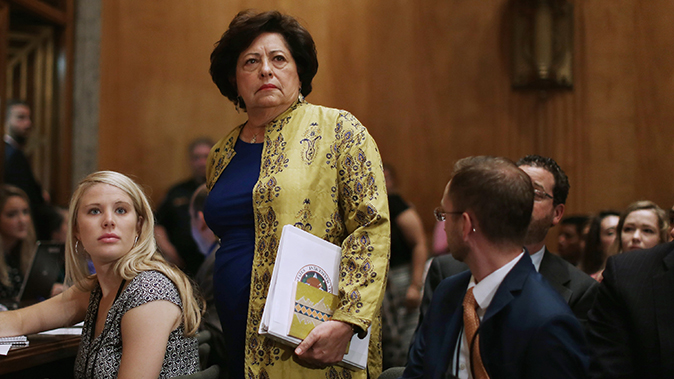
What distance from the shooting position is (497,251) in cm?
153

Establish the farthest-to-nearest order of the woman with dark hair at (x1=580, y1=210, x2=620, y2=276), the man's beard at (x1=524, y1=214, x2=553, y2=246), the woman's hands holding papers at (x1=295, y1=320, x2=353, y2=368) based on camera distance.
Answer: the woman with dark hair at (x1=580, y1=210, x2=620, y2=276) → the man's beard at (x1=524, y1=214, x2=553, y2=246) → the woman's hands holding papers at (x1=295, y1=320, x2=353, y2=368)

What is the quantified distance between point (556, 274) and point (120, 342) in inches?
57.3

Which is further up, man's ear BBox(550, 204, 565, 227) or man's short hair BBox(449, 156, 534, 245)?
man's short hair BBox(449, 156, 534, 245)

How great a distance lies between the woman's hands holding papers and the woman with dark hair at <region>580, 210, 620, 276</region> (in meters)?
2.34

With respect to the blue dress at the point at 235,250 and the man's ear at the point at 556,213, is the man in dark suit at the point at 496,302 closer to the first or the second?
the blue dress at the point at 235,250

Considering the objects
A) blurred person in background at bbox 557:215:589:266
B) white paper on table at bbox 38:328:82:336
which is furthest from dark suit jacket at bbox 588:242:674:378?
blurred person in background at bbox 557:215:589:266

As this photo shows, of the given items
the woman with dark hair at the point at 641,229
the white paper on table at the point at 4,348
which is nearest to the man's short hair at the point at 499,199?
the white paper on table at the point at 4,348

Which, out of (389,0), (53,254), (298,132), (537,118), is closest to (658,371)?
(298,132)

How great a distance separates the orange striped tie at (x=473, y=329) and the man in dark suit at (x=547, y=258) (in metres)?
0.82

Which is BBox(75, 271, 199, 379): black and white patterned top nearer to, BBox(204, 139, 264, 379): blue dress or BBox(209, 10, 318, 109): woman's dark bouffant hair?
BBox(204, 139, 264, 379): blue dress

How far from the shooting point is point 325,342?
181 centimetres

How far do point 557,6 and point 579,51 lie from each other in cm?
39

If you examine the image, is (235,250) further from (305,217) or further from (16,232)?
(16,232)

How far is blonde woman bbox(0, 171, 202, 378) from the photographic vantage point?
6.20 feet
